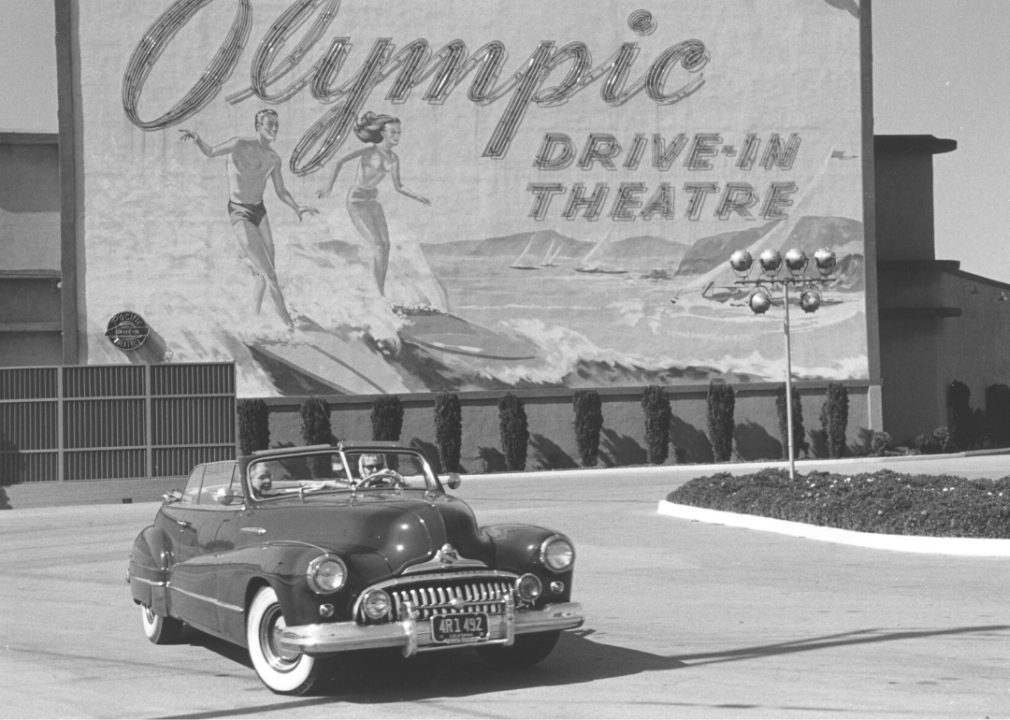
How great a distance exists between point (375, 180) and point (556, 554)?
26741mm

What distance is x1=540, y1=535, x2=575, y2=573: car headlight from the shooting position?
832 cm

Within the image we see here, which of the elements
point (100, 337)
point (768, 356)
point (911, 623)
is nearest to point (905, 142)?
point (768, 356)

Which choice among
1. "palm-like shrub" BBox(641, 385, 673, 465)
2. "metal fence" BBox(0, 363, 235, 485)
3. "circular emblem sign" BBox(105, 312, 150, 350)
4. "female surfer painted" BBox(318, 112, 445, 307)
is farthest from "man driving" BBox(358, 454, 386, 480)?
"palm-like shrub" BBox(641, 385, 673, 465)

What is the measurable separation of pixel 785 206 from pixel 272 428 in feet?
50.8

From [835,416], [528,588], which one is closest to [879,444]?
[835,416]

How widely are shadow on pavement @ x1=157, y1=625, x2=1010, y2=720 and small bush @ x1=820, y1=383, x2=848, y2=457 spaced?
2663 centimetres

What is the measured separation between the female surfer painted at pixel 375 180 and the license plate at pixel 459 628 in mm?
26401

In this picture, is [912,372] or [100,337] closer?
[100,337]

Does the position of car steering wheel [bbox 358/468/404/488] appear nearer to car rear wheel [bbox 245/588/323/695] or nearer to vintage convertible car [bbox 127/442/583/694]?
vintage convertible car [bbox 127/442/583/694]

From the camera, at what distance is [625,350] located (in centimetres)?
3522

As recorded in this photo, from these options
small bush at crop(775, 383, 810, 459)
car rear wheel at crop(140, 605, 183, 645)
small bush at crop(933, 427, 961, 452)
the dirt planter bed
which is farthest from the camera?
small bush at crop(933, 427, 961, 452)

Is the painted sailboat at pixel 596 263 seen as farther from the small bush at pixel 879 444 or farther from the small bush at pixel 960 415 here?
the small bush at pixel 960 415

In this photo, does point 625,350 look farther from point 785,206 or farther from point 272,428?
point 272,428

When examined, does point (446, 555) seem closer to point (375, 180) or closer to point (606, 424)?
point (375, 180)
